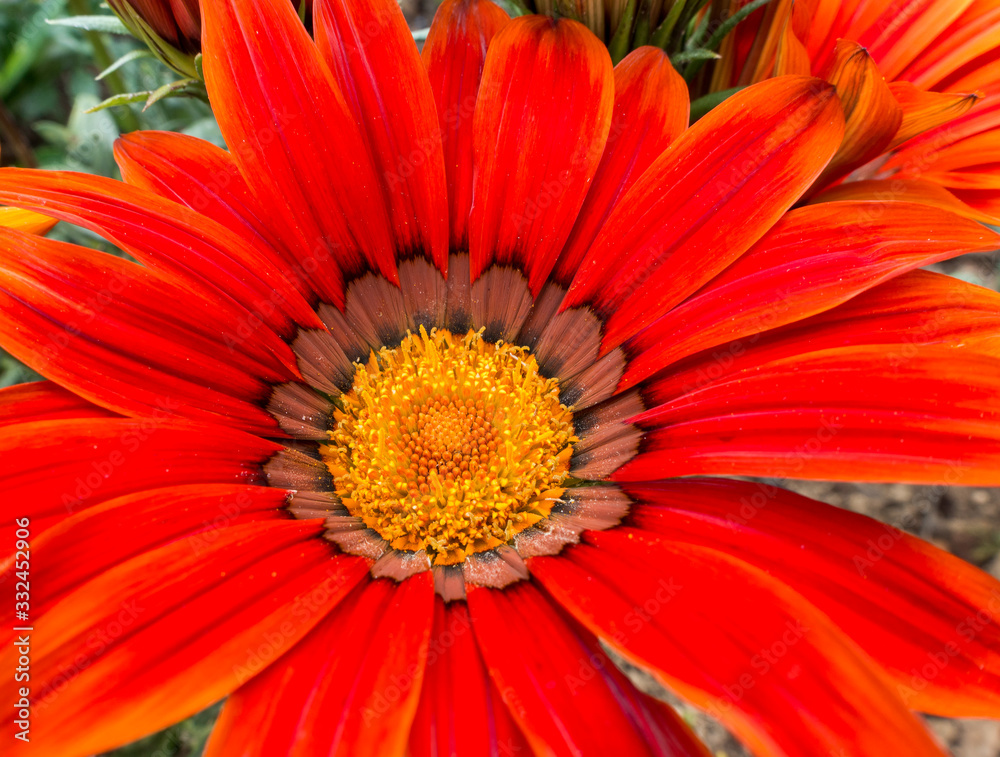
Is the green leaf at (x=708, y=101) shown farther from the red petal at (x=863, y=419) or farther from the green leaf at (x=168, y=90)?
the green leaf at (x=168, y=90)

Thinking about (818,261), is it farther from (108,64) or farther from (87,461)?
(108,64)

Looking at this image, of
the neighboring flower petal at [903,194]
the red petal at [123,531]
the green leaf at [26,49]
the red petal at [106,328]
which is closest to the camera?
the red petal at [123,531]

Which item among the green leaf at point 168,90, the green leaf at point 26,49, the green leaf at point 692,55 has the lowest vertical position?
the green leaf at point 692,55

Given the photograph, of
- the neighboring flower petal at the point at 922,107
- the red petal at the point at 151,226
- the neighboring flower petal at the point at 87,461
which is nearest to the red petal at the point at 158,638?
the neighboring flower petal at the point at 87,461

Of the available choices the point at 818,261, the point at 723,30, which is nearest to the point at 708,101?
the point at 723,30

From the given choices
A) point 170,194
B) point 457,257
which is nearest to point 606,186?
point 457,257

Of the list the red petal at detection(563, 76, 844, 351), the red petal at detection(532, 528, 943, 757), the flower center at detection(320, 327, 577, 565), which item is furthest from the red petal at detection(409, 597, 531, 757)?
the red petal at detection(563, 76, 844, 351)
